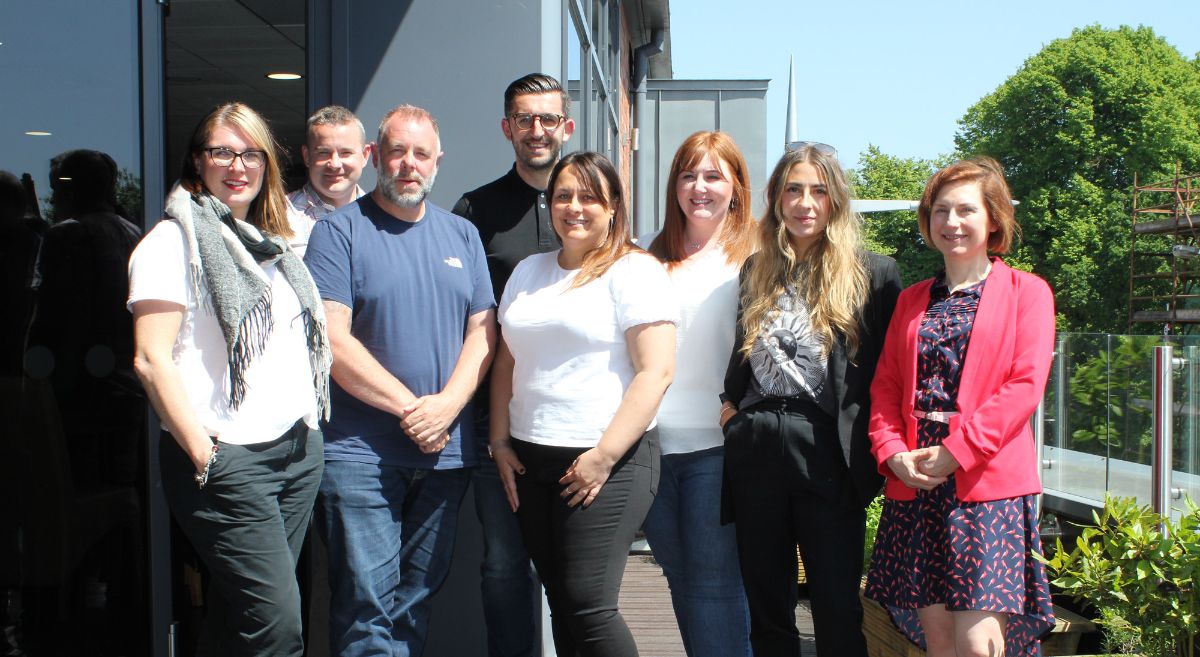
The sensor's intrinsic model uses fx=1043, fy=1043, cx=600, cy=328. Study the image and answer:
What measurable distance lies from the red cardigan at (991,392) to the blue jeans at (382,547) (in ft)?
4.33

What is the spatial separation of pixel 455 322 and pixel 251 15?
4.13 meters

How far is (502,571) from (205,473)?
1.02 metres

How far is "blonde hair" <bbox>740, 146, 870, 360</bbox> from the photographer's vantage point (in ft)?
9.91

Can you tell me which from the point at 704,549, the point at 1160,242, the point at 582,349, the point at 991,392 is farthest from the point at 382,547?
the point at 1160,242

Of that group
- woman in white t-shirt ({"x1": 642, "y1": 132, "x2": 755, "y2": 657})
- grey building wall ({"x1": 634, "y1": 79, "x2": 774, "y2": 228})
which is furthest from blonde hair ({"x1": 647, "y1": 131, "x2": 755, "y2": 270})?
grey building wall ({"x1": 634, "y1": 79, "x2": 774, "y2": 228})

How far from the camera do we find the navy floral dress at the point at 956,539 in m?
2.87

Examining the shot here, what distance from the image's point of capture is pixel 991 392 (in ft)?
9.50

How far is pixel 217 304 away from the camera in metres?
2.58

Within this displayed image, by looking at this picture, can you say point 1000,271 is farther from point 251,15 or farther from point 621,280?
point 251,15

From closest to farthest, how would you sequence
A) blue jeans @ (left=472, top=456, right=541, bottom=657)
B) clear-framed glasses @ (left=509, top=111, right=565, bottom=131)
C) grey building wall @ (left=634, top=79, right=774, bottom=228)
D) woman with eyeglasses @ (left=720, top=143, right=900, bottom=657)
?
1. woman with eyeglasses @ (left=720, top=143, right=900, bottom=657)
2. blue jeans @ (left=472, top=456, right=541, bottom=657)
3. clear-framed glasses @ (left=509, top=111, right=565, bottom=131)
4. grey building wall @ (left=634, top=79, right=774, bottom=228)

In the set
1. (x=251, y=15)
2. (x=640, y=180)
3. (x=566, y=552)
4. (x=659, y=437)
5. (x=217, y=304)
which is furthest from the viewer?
(x=640, y=180)

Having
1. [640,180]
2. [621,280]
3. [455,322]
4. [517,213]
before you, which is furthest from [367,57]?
[640,180]

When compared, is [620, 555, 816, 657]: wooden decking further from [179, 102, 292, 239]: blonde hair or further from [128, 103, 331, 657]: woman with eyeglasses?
[179, 102, 292, 239]: blonde hair

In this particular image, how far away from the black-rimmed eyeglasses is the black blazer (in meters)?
0.88
